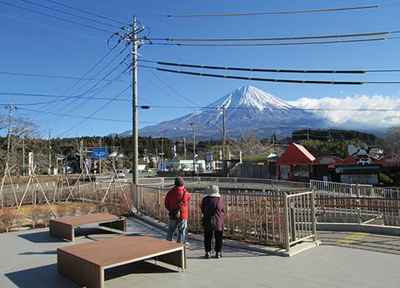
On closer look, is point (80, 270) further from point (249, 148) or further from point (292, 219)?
point (249, 148)

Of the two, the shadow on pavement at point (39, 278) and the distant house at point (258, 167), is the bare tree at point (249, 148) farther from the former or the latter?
the shadow on pavement at point (39, 278)

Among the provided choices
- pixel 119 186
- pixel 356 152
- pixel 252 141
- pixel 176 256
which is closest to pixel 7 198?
pixel 119 186

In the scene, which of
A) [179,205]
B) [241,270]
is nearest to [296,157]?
[179,205]

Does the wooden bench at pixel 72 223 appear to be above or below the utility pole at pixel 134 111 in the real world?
below

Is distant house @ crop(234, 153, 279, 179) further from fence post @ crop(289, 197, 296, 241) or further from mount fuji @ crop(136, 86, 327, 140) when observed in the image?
mount fuji @ crop(136, 86, 327, 140)

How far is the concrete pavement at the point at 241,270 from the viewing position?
17.7 ft

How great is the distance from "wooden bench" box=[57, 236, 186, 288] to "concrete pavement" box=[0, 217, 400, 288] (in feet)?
0.69

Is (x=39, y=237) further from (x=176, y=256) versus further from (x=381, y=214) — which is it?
(x=381, y=214)

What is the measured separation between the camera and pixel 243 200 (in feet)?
26.8

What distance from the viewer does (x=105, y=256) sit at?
5.38 meters

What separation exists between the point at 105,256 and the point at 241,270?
2311 millimetres

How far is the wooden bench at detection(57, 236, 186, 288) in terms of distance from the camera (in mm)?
5051

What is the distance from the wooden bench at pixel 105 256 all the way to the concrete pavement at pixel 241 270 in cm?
21

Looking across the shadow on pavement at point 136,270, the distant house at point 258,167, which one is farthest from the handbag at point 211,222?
the distant house at point 258,167
